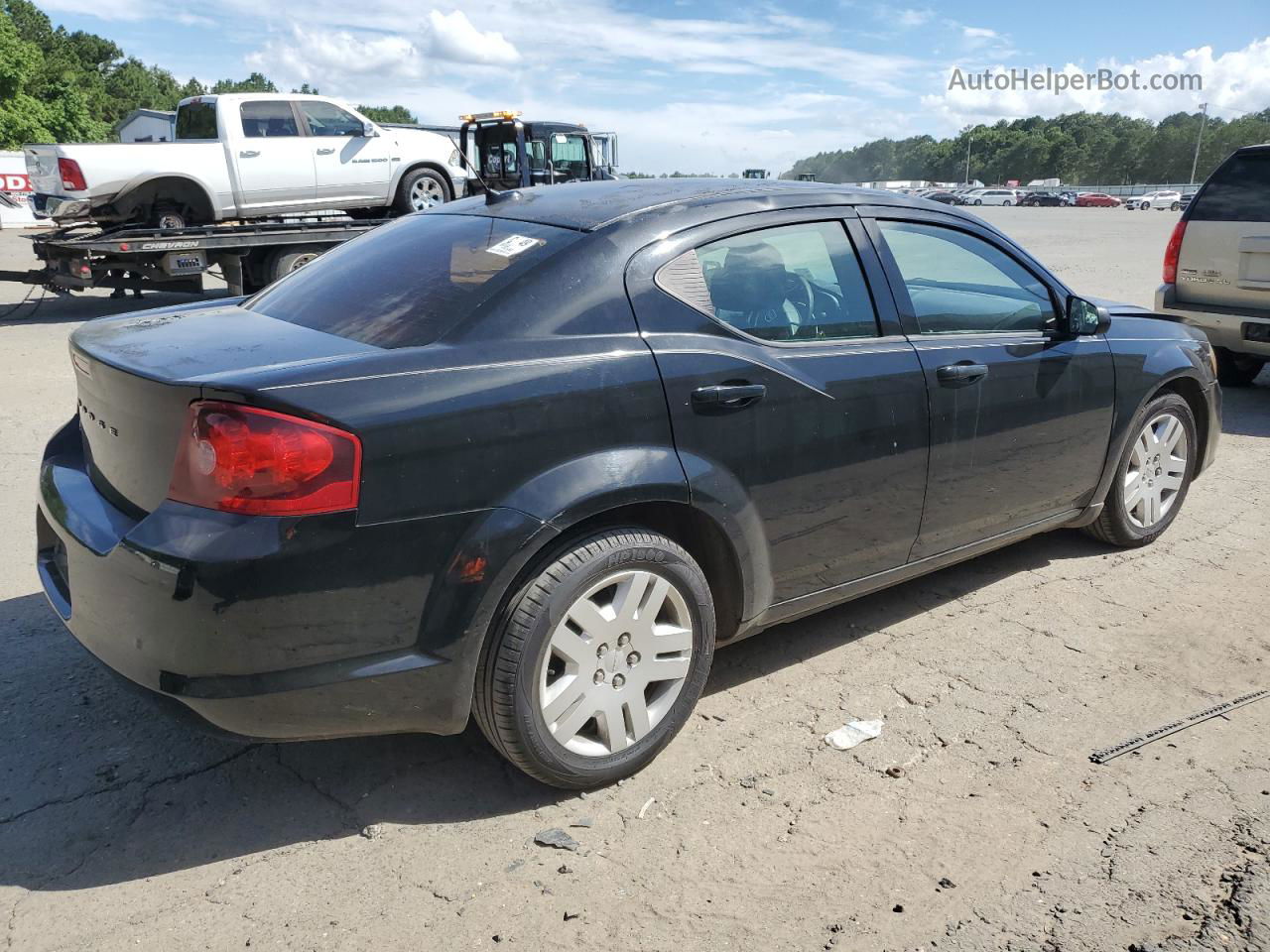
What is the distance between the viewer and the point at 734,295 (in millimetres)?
3246

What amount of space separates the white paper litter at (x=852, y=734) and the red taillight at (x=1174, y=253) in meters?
6.30

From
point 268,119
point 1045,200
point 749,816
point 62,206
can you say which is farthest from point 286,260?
point 1045,200

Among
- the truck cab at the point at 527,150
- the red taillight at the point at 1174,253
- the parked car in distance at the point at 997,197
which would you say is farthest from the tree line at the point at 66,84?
the parked car in distance at the point at 997,197

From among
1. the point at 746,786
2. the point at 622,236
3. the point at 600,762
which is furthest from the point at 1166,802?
the point at 622,236

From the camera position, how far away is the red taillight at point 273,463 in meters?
2.38

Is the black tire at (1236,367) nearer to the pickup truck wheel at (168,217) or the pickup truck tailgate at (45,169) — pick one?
the pickup truck wheel at (168,217)

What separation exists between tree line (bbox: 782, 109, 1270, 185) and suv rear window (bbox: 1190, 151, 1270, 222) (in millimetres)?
121994

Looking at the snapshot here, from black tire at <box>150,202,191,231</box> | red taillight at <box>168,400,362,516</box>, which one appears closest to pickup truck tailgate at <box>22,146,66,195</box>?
black tire at <box>150,202,191,231</box>

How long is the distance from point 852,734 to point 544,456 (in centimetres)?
139

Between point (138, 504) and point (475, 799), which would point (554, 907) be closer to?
point (475, 799)

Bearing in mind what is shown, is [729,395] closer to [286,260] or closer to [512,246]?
[512,246]

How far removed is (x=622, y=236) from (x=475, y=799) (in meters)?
1.68

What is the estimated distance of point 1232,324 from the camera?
765 cm

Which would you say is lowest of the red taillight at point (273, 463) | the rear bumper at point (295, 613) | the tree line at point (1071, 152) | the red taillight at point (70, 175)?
the rear bumper at point (295, 613)
